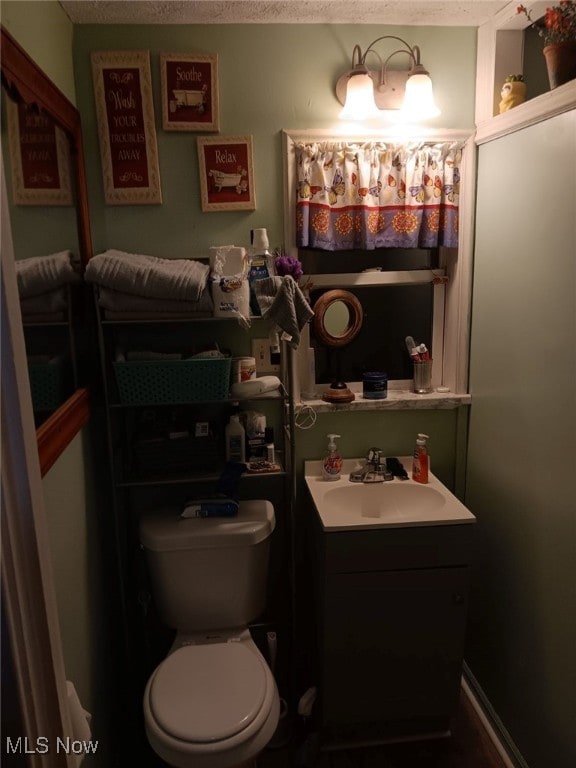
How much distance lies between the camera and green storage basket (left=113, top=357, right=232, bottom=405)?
174 centimetres

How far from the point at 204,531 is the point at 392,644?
738 millimetres

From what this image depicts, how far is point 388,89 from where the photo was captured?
190 cm

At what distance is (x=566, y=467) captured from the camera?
59.3 inches

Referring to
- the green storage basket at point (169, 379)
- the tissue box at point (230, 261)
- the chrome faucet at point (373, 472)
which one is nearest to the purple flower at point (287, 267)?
the tissue box at point (230, 261)

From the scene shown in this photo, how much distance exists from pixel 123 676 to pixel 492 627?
136cm

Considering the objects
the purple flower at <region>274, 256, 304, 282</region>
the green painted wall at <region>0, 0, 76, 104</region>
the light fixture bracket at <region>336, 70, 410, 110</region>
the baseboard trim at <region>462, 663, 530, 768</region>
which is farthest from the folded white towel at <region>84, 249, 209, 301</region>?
the baseboard trim at <region>462, 663, 530, 768</region>

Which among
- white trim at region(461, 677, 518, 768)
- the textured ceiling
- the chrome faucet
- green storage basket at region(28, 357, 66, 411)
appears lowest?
white trim at region(461, 677, 518, 768)

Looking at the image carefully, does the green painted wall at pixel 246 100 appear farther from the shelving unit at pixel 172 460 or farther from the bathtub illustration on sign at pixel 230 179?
the shelving unit at pixel 172 460

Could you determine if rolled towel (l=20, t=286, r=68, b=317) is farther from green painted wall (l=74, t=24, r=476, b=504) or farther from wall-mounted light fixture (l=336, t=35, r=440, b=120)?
wall-mounted light fixture (l=336, t=35, r=440, b=120)

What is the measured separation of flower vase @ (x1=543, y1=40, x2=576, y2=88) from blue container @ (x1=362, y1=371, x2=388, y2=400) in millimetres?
1079

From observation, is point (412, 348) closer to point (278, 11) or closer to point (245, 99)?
point (245, 99)

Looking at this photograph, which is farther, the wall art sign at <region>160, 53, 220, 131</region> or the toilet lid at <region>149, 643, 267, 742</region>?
the wall art sign at <region>160, 53, 220, 131</region>

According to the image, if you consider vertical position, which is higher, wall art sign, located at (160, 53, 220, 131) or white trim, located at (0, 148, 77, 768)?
wall art sign, located at (160, 53, 220, 131)

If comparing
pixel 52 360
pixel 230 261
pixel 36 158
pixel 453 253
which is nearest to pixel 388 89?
pixel 453 253
